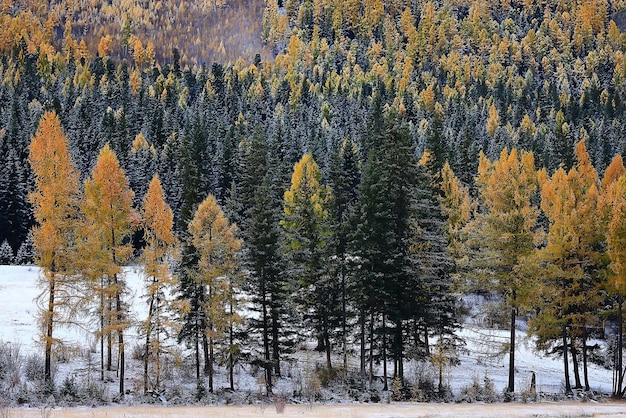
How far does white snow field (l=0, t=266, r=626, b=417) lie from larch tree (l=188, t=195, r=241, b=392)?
136 inches

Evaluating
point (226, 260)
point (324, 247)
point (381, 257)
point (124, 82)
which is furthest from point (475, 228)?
point (124, 82)

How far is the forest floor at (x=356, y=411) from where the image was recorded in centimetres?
1916

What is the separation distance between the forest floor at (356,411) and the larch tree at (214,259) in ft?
20.0

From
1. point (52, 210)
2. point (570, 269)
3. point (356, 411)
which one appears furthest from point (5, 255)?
point (570, 269)

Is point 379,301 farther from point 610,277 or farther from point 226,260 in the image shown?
point 610,277

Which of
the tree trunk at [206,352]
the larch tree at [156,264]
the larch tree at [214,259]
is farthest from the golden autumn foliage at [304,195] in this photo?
the tree trunk at [206,352]

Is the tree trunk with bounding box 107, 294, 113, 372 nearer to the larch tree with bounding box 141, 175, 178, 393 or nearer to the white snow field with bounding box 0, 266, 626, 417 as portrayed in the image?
the white snow field with bounding box 0, 266, 626, 417

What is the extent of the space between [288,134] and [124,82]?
251ft

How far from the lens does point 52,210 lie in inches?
1013

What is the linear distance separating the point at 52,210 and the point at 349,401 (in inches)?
650

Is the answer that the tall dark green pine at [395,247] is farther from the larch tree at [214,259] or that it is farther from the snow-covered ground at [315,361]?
the larch tree at [214,259]

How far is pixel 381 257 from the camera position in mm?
29734

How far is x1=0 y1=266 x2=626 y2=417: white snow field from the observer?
21.2 metres

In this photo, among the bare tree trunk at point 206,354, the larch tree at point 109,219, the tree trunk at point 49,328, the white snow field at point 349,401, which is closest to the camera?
the white snow field at point 349,401
